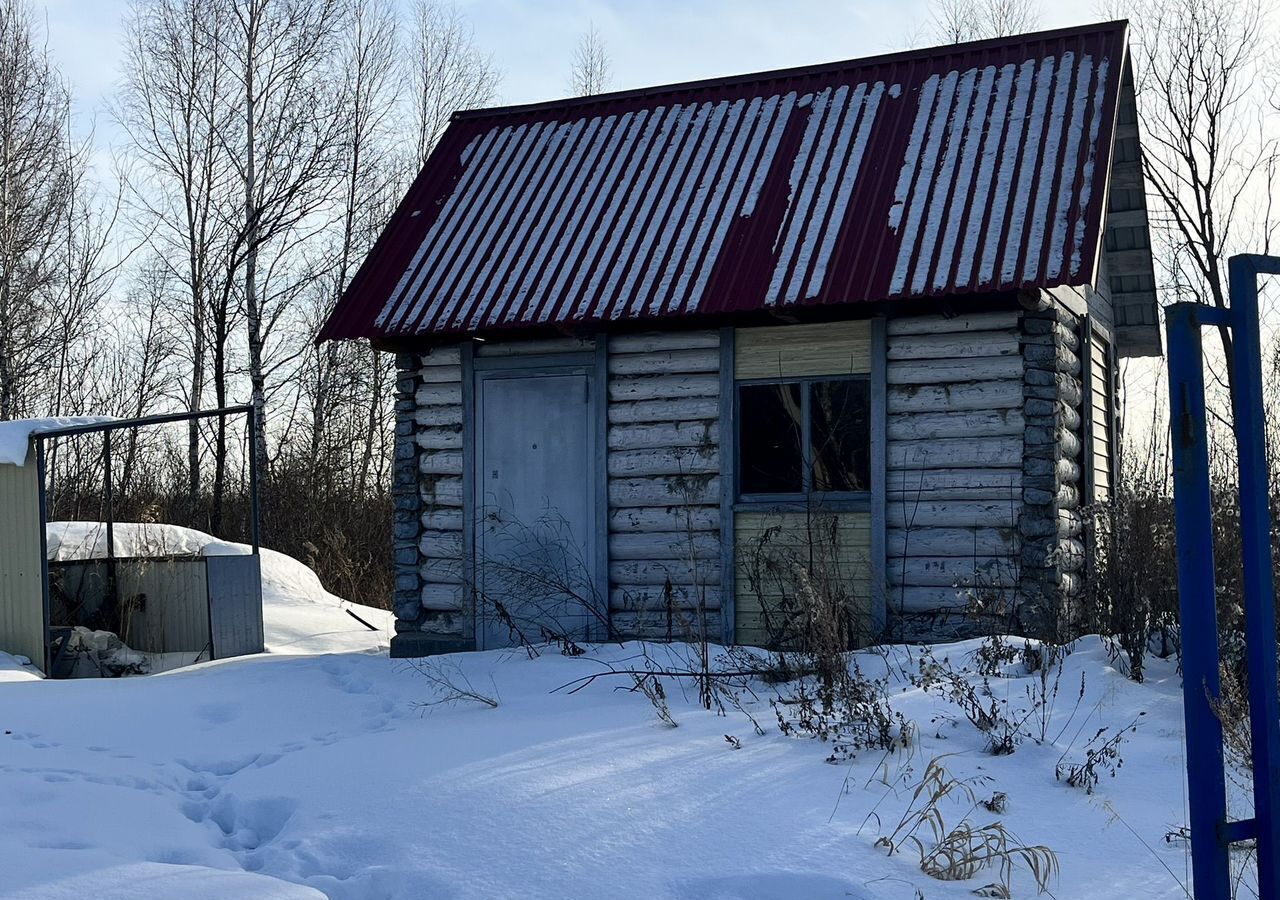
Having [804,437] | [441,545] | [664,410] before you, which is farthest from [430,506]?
[804,437]

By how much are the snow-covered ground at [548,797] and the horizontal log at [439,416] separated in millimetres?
3584

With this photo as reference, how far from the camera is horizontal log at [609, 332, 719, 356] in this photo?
1051cm

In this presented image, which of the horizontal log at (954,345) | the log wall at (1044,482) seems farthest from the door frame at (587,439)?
the log wall at (1044,482)

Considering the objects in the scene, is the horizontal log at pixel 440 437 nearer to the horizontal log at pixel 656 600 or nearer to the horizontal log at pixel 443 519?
the horizontal log at pixel 443 519

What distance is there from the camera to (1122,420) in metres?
14.3

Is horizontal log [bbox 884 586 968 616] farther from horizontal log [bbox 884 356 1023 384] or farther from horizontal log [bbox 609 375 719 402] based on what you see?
horizontal log [bbox 609 375 719 402]

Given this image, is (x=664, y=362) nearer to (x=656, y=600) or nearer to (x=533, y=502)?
(x=533, y=502)

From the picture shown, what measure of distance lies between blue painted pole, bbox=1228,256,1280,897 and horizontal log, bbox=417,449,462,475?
27.8 ft

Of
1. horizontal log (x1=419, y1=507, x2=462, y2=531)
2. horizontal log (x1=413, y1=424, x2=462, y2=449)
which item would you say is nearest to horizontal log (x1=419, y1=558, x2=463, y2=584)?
horizontal log (x1=419, y1=507, x2=462, y2=531)

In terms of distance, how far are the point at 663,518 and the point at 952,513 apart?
2.36 meters

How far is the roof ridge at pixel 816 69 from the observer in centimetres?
1129

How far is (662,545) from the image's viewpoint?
10.5 meters

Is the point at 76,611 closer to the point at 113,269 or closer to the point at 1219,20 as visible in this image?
the point at 113,269

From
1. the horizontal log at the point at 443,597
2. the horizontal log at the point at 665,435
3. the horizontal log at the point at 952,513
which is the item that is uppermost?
Result: the horizontal log at the point at 665,435
